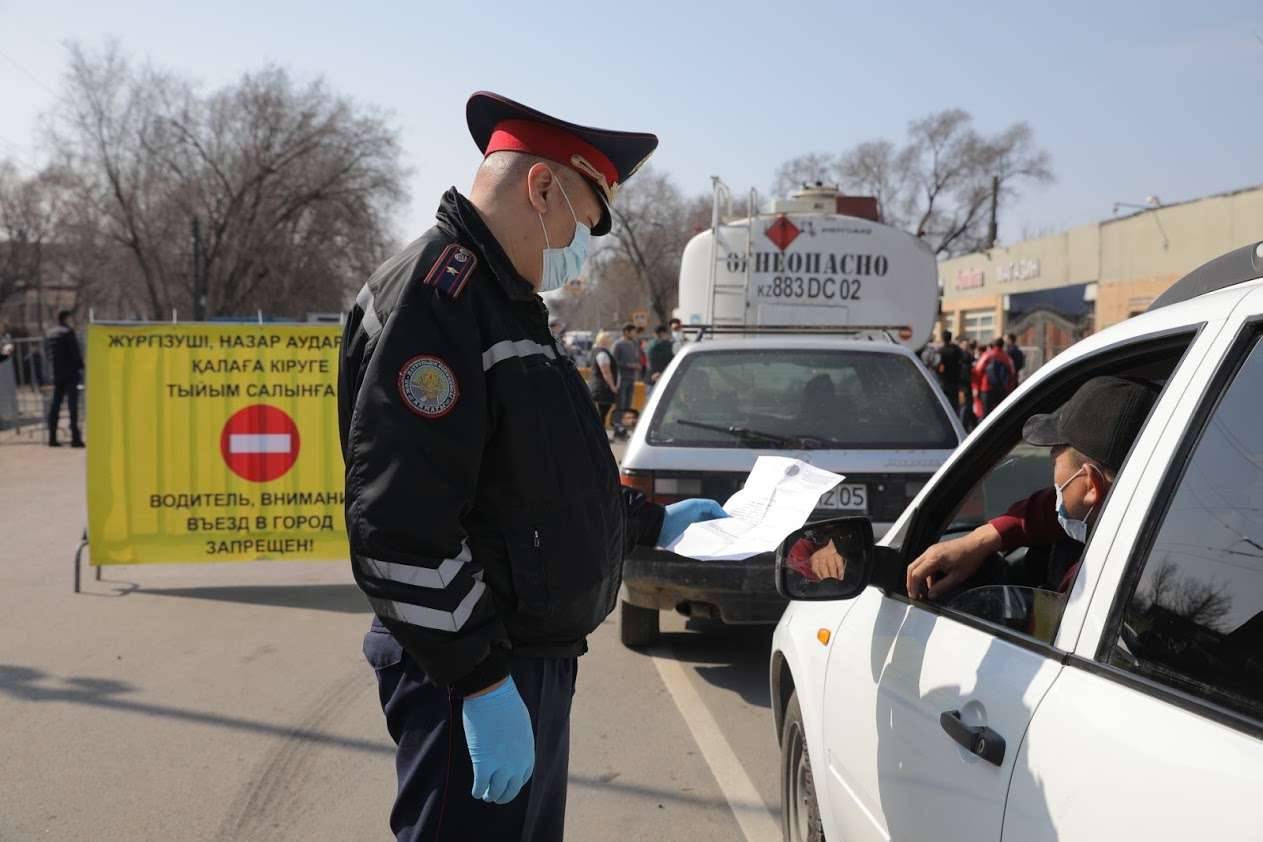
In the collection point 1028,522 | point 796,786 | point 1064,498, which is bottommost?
point 796,786

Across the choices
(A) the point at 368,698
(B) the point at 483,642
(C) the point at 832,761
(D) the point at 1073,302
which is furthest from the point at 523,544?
(D) the point at 1073,302

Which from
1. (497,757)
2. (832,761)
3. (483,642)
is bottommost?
(832,761)

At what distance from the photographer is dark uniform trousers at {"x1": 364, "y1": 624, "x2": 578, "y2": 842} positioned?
6.83 ft

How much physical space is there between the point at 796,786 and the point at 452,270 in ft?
6.33

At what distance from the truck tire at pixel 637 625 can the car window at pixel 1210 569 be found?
4.16 m

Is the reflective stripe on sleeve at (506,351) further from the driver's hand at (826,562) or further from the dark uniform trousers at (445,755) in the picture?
the driver's hand at (826,562)

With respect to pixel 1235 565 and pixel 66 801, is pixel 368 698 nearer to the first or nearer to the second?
pixel 66 801

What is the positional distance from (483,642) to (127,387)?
570 centimetres

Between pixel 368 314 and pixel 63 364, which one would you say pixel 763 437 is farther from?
pixel 63 364

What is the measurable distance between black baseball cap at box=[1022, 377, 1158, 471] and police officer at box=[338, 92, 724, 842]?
3.12ft

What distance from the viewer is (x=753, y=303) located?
1055cm

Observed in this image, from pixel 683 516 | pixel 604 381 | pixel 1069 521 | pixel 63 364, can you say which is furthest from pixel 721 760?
pixel 63 364

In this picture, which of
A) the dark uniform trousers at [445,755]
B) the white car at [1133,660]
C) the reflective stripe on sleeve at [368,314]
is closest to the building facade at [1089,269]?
the white car at [1133,660]

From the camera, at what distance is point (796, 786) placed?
3.16 m
